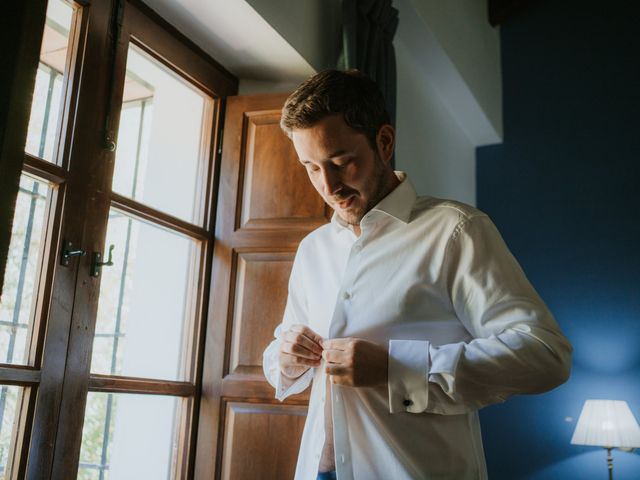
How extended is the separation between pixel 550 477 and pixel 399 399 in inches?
124

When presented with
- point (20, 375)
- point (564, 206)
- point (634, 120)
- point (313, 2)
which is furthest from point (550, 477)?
point (20, 375)

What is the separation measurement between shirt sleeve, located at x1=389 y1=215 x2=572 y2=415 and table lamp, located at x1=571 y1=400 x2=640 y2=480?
263 centimetres

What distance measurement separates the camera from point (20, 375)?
1.48m

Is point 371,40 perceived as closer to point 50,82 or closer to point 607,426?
point 50,82

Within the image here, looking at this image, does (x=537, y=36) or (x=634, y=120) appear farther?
(x=537, y=36)

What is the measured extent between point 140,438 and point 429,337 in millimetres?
1200

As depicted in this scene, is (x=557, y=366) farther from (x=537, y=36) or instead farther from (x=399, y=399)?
(x=537, y=36)

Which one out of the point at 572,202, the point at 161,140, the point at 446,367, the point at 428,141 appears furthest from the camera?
the point at 572,202

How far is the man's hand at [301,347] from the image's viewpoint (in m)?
1.26

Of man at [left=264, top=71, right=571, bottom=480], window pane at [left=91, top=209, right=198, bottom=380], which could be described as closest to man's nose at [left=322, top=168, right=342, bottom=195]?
man at [left=264, top=71, right=571, bottom=480]

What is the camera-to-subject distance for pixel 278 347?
1420 mm

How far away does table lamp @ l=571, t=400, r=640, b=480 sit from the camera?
343cm

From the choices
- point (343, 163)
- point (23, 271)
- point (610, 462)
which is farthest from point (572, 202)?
point (23, 271)

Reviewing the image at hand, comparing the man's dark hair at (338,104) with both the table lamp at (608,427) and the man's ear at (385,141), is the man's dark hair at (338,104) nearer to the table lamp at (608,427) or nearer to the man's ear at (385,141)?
the man's ear at (385,141)
